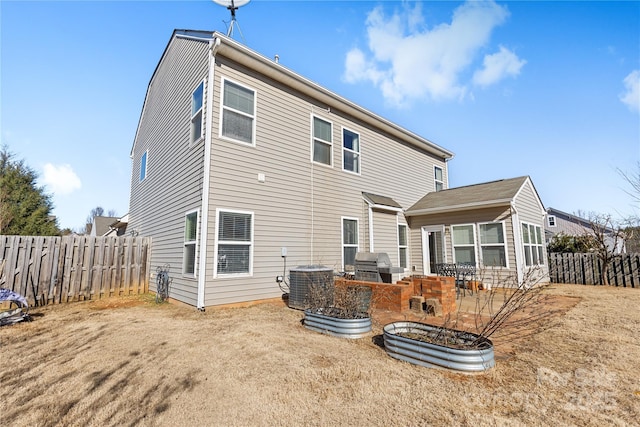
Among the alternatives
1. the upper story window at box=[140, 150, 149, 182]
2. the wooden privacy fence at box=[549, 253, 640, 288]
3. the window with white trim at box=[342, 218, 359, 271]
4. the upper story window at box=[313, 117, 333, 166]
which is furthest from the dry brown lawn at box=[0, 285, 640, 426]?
the wooden privacy fence at box=[549, 253, 640, 288]

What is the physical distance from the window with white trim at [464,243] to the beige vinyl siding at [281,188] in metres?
2.30

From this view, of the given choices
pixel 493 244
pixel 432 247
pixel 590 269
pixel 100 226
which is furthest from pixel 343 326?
pixel 100 226

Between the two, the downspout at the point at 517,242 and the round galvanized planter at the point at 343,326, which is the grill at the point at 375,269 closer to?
the round galvanized planter at the point at 343,326

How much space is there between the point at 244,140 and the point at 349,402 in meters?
6.33

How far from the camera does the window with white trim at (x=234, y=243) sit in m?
6.45

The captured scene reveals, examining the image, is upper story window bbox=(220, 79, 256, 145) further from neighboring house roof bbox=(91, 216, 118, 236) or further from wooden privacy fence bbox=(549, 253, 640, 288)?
neighboring house roof bbox=(91, 216, 118, 236)

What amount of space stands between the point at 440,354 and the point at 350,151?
7.85m

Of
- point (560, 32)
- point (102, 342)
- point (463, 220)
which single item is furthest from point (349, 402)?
point (560, 32)

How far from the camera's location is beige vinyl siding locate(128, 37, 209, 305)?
698cm

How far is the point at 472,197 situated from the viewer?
35.0 feet

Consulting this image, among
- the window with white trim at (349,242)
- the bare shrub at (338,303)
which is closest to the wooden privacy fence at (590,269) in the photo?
the window with white trim at (349,242)

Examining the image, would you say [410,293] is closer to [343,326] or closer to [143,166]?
[343,326]

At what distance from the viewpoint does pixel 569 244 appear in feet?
47.9

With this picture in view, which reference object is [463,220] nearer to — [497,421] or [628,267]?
[628,267]
